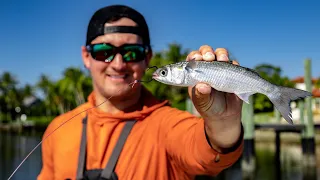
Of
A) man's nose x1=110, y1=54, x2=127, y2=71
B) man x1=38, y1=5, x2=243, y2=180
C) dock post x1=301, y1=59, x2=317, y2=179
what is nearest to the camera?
man x1=38, y1=5, x2=243, y2=180

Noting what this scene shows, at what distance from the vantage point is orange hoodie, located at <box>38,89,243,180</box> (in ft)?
8.89

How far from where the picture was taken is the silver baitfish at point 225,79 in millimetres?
2070

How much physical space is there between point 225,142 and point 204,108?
0.32 metres

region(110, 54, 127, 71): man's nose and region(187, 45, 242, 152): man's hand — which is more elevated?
region(110, 54, 127, 71): man's nose

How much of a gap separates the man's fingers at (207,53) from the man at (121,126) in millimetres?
677

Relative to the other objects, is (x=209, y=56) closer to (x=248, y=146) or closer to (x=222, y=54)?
(x=222, y=54)

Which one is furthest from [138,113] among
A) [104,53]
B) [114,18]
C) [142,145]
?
[114,18]

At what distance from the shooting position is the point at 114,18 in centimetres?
349

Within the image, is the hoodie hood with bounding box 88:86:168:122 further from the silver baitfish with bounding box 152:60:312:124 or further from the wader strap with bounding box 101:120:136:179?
the silver baitfish with bounding box 152:60:312:124

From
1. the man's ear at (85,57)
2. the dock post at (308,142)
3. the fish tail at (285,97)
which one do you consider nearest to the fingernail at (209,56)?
the fish tail at (285,97)

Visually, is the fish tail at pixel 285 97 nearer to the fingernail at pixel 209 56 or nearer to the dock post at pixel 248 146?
the fingernail at pixel 209 56

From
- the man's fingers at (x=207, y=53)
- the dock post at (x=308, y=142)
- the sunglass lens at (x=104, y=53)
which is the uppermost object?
the sunglass lens at (x=104, y=53)

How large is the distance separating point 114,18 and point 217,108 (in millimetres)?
1691

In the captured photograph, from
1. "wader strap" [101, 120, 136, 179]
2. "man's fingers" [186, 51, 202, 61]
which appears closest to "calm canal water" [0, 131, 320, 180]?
"wader strap" [101, 120, 136, 179]
